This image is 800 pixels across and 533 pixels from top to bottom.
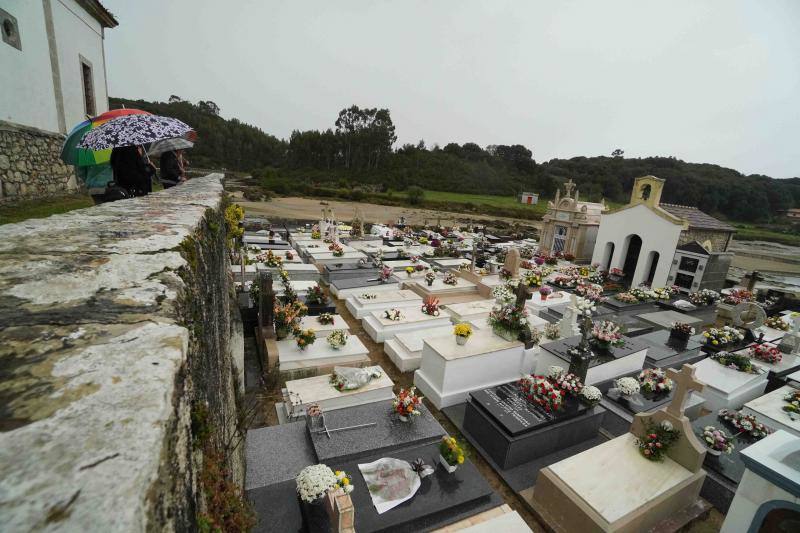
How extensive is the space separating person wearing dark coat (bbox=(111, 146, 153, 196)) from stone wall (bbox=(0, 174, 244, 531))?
3973 mm

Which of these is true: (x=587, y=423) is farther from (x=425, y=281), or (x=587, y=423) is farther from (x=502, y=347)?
(x=425, y=281)

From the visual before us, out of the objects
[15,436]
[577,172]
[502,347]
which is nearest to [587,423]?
[502,347]

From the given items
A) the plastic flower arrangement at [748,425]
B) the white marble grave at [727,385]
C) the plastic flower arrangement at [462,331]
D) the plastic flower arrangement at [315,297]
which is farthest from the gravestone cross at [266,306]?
the white marble grave at [727,385]

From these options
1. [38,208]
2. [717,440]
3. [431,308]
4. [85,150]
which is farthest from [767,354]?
[38,208]

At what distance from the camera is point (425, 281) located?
45.2ft

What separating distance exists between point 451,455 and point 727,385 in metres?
7.35

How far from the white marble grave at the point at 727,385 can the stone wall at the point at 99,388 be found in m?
10.4

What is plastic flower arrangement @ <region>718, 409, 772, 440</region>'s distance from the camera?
6520 mm

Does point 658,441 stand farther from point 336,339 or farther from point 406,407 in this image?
point 336,339

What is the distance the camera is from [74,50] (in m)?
13.6

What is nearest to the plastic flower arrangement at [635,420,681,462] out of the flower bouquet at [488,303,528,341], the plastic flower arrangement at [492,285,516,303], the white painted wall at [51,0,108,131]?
the flower bouquet at [488,303,528,341]

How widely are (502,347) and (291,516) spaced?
5406mm

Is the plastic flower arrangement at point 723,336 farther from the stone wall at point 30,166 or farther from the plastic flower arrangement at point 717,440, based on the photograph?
the stone wall at point 30,166

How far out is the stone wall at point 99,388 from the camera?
0.71 metres
